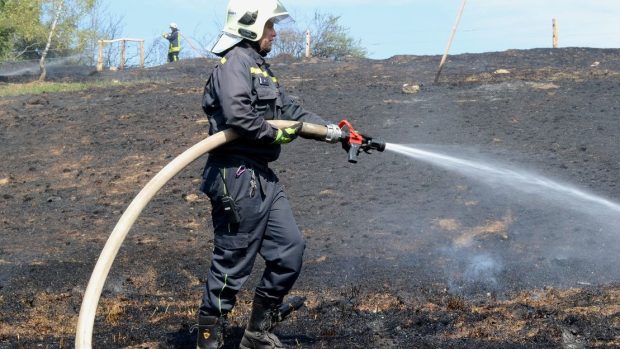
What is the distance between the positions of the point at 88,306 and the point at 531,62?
→ 1711 cm

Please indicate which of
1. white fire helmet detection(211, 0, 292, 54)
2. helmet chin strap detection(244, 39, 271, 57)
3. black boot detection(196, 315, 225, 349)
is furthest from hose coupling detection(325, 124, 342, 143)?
black boot detection(196, 315, 225, 349)

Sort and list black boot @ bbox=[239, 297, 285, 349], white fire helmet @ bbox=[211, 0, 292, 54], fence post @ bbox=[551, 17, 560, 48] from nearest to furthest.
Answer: white fire helmet @ bbox=[211, 0, 292, 54], black boot @ bbox=[239, 297, 285, 349], fence post @ bbox=[551, 17, 560, 48]

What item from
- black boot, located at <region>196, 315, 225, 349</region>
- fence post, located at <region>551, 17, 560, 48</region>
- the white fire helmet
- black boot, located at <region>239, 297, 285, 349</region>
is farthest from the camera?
fence post, located at <region>551, 17, 560, 48</region>

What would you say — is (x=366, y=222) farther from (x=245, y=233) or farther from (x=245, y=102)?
(x=245, y=102)

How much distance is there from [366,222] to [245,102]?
4738 millimetres

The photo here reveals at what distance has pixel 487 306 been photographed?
6.64 metres

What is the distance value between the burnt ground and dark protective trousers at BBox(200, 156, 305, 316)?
67cm

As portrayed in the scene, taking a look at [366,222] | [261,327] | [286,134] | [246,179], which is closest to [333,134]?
[286,134]

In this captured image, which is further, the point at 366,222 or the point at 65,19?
the point at 65,19

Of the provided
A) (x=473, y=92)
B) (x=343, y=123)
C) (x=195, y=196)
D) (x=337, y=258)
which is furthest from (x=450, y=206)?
(x=473, y=92)

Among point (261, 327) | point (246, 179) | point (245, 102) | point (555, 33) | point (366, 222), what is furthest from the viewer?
point (555, 33)

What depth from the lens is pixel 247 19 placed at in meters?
5.23

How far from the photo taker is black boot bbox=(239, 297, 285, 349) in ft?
18.0

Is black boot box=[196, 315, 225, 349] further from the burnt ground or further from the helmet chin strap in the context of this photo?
the helmet chin strap
